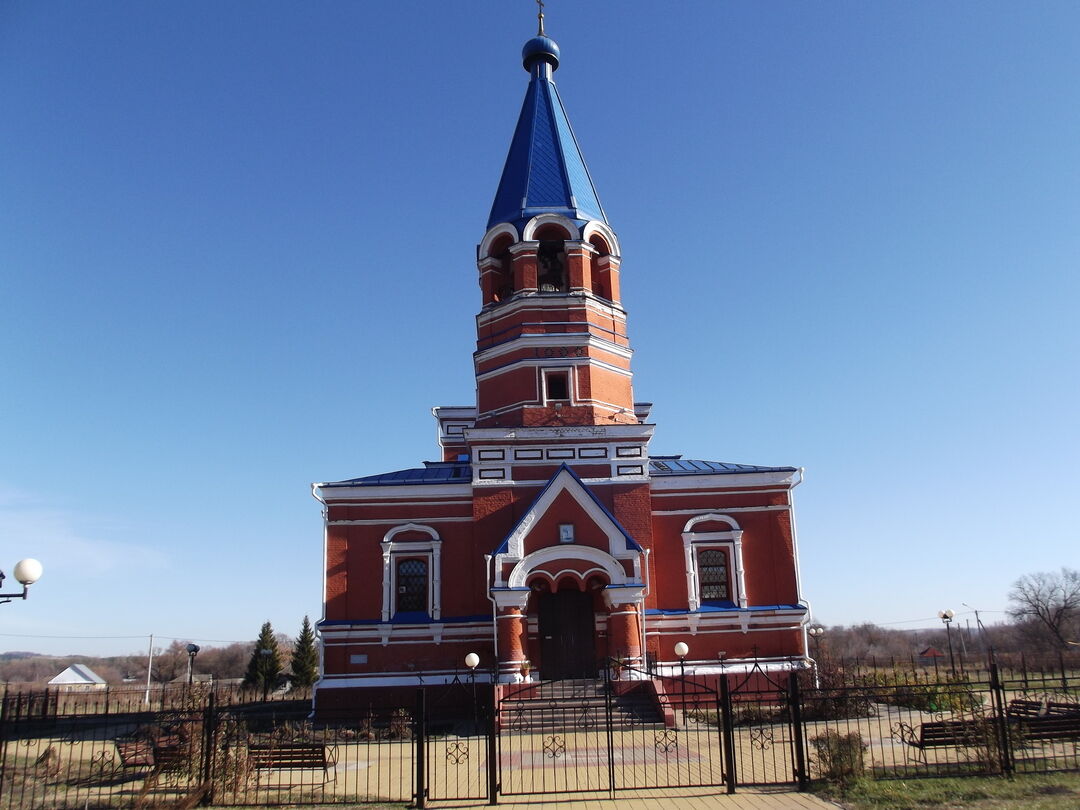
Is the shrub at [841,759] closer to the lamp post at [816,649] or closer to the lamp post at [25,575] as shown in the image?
the lamp post at [816,649]

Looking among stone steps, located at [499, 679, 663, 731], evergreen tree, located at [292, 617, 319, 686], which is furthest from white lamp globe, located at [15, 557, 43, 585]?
evergreen tree, located at [292, 617, 319, 686]

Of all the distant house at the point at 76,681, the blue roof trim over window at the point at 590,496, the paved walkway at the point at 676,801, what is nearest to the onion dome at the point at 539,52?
the blue roof trim over window at the point at 590,496

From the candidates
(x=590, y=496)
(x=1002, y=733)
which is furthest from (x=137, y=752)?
(x=1002, y=733)

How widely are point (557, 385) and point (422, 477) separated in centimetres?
430

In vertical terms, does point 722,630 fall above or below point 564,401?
below

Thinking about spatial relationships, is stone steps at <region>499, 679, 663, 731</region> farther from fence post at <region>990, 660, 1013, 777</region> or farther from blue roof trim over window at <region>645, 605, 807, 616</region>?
fence post at <region>990, 660, 1013, 777</region>

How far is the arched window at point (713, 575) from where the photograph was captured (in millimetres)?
20641

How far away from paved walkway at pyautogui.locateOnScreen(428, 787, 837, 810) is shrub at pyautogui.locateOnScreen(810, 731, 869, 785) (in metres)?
0.59

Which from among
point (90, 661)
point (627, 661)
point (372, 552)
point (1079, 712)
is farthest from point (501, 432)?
point (90, 661)

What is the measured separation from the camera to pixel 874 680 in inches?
792

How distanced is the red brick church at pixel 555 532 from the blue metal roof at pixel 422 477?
3.0 inches

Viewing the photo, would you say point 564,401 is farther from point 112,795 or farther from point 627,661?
point 112,795

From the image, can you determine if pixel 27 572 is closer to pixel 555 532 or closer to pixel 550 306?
pixel 555 532

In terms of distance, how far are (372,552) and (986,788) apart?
14246mm
